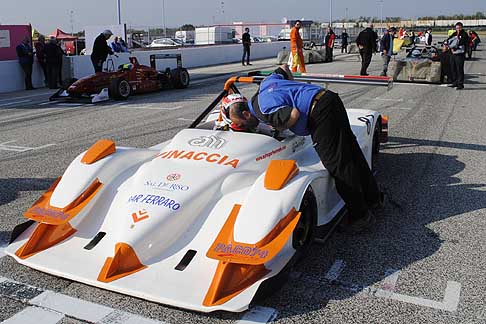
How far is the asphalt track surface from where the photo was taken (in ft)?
10.3

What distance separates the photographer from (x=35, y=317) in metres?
3.06

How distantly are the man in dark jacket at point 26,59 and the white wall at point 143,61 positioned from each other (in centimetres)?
33

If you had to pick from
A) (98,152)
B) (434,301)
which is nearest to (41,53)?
(98,152)

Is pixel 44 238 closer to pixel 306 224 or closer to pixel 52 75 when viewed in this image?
pixel 306 224

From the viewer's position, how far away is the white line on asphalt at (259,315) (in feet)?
9.99

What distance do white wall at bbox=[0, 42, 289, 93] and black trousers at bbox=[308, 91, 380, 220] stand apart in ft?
44.8

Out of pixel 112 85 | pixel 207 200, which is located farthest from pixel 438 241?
pixel 112 85

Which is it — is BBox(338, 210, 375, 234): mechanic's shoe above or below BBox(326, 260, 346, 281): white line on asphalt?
above

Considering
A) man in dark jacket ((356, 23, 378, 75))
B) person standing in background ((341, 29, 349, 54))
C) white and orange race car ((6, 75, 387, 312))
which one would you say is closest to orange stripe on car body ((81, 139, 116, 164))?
→ white and orange race car ((6, 75, 387, 312))

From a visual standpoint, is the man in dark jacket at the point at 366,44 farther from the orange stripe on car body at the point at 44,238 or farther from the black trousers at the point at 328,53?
the orange stripe on car body at the point at 44,238

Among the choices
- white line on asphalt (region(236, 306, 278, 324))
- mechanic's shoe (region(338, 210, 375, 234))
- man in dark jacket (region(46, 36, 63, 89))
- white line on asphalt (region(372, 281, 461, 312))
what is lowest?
white line on asphalt (region(372, 281, 461, 312))

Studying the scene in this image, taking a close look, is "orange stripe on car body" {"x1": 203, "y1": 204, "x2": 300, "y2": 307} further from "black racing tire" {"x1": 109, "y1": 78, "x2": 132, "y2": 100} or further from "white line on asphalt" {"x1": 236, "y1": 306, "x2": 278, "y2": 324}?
"black racing tire" {"x1": 109, "y1": 78, "x2": 132, "y2": 100}

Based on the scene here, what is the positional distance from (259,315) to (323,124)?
1658 mm

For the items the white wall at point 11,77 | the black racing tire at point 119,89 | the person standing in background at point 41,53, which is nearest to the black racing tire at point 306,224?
the black racing tire at point 119,89
